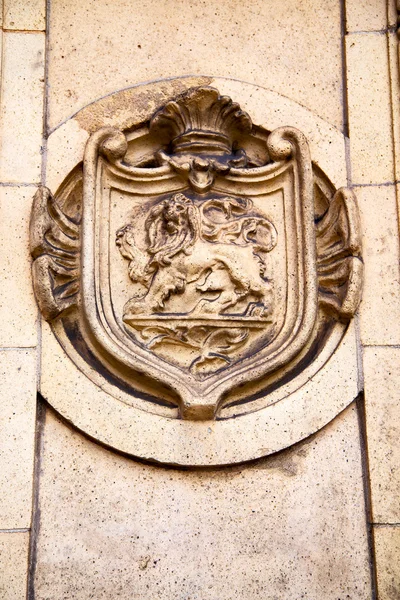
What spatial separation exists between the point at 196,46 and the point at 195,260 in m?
1.08

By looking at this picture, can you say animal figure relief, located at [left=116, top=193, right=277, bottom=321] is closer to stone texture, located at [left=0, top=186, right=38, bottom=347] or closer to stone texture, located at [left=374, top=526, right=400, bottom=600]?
stone texture, located at [left=0, top=186, right=38, bottom=347]

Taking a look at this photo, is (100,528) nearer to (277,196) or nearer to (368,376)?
(368,376)

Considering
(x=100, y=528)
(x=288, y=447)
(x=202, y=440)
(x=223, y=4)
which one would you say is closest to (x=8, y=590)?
(x=100, y=528)

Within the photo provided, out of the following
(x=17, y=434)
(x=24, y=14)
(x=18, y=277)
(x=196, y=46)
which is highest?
(x=24, y=14)

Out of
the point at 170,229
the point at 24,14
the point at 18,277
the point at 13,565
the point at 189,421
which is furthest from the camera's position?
the point at 24,14

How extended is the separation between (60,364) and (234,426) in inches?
29.9

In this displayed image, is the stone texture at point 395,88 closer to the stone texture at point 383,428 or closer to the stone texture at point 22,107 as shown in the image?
the stone texture at point 383,428

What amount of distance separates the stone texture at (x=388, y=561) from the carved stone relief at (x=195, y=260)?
0.74 meters

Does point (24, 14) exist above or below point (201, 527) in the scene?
above

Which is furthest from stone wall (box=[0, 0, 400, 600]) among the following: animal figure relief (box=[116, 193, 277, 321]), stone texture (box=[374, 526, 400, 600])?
animal figure relief (box=[116, 193, 277, 321])

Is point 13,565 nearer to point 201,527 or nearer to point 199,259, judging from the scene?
point 201,527

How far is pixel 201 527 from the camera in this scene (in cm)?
343

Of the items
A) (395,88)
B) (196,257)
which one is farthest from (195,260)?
(395,88)

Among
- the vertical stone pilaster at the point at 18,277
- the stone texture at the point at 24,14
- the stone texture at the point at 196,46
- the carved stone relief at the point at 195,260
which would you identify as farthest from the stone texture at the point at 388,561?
the stone texture at the point at 24,14
